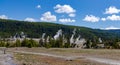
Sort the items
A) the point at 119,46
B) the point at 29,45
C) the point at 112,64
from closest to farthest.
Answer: the point at 112,64, the point at 119,46, the point at 29,45

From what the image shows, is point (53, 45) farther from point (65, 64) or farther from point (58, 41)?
point (65, 64)

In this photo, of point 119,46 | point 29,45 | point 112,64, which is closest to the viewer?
point 112,64

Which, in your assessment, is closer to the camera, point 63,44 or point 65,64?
point 65,64

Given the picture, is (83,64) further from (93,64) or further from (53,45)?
(53,45)

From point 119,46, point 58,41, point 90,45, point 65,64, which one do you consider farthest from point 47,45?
point 65,64

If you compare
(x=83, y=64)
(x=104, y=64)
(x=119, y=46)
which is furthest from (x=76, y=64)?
(x=119, y=46)

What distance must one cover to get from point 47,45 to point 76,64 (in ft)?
416

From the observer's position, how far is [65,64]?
2372 inches

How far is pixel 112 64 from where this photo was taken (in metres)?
57.6

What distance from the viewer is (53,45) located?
199 metres

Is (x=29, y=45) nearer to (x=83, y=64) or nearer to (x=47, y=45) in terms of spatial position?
(x=47, y=45)

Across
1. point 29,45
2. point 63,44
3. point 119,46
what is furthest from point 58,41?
point 119,46

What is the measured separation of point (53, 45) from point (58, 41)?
4511mm

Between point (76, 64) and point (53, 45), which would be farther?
Result: point (53, 45)
